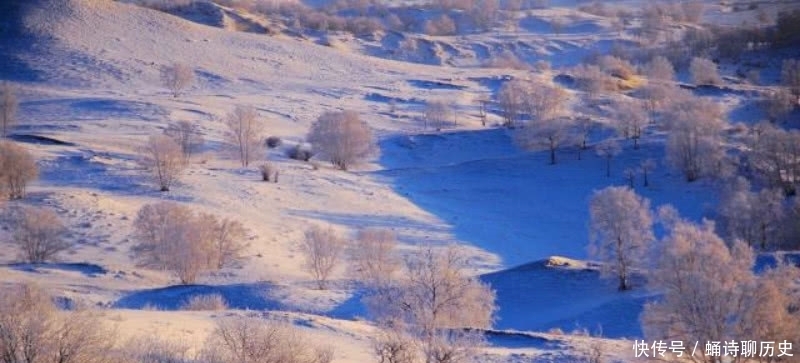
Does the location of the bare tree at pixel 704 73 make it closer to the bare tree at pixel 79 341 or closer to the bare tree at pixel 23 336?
the bare tree at pixel 79 341

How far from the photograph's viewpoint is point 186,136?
47.4 meters

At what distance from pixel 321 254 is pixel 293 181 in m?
14.8

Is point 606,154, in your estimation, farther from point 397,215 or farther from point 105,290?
point 105,290

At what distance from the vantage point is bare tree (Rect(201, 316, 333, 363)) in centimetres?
1313

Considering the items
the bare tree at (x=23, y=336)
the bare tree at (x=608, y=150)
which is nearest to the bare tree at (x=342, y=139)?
the bare tree at (x=608, y=150)

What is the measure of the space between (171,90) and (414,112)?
690 inches

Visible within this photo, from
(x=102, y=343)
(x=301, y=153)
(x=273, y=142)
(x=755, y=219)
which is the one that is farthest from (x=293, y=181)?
(x=102, y=343)

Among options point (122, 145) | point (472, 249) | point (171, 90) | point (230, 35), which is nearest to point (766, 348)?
point (472, 249)

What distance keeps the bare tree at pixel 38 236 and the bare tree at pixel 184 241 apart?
2474 millimetres

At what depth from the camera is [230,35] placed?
90.8m

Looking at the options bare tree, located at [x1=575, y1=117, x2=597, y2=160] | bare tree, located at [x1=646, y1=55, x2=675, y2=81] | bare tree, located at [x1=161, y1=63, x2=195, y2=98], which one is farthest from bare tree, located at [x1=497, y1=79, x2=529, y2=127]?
bare tree, located at [x1=646, y1=55, x2=675, y2=81]

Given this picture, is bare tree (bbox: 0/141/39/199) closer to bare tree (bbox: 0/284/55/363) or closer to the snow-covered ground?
the snow-covered ground

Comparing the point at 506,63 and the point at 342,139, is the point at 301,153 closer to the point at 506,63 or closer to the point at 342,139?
the point at 342,139

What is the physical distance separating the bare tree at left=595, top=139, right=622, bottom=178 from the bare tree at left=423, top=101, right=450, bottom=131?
41.5ft
